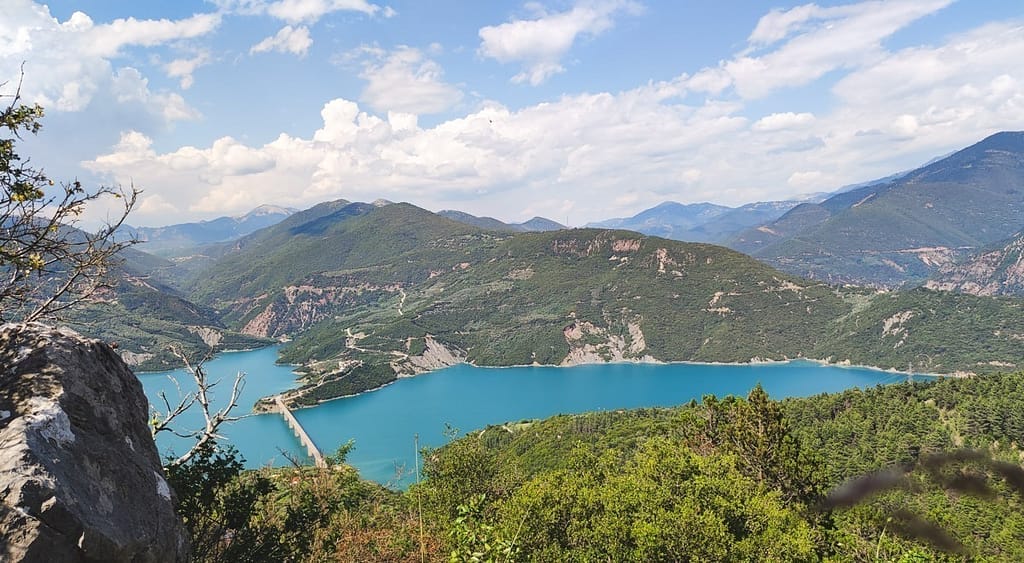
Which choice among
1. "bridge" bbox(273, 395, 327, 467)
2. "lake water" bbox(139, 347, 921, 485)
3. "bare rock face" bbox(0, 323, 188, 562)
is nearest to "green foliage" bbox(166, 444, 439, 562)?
"bare rock face" bbox(0, 323, 188, 562)

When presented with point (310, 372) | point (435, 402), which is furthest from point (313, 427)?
point (310, 372)

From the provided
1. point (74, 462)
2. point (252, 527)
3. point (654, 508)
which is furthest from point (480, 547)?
point (654, 508)

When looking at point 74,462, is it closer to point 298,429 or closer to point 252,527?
point 252,527

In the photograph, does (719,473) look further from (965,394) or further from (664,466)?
(965,394)

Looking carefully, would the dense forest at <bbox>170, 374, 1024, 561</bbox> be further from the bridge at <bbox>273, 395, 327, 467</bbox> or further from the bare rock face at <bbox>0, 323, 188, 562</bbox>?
the bridge at <bbox>273, 395, 327, 467</bbox>

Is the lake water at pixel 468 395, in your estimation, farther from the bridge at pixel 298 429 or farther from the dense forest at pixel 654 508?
the dense forest at pixel 654 508

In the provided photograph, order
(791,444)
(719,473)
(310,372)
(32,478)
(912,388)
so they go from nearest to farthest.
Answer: (32,478), (719,473), (791,444), (912,388), (310,372)
